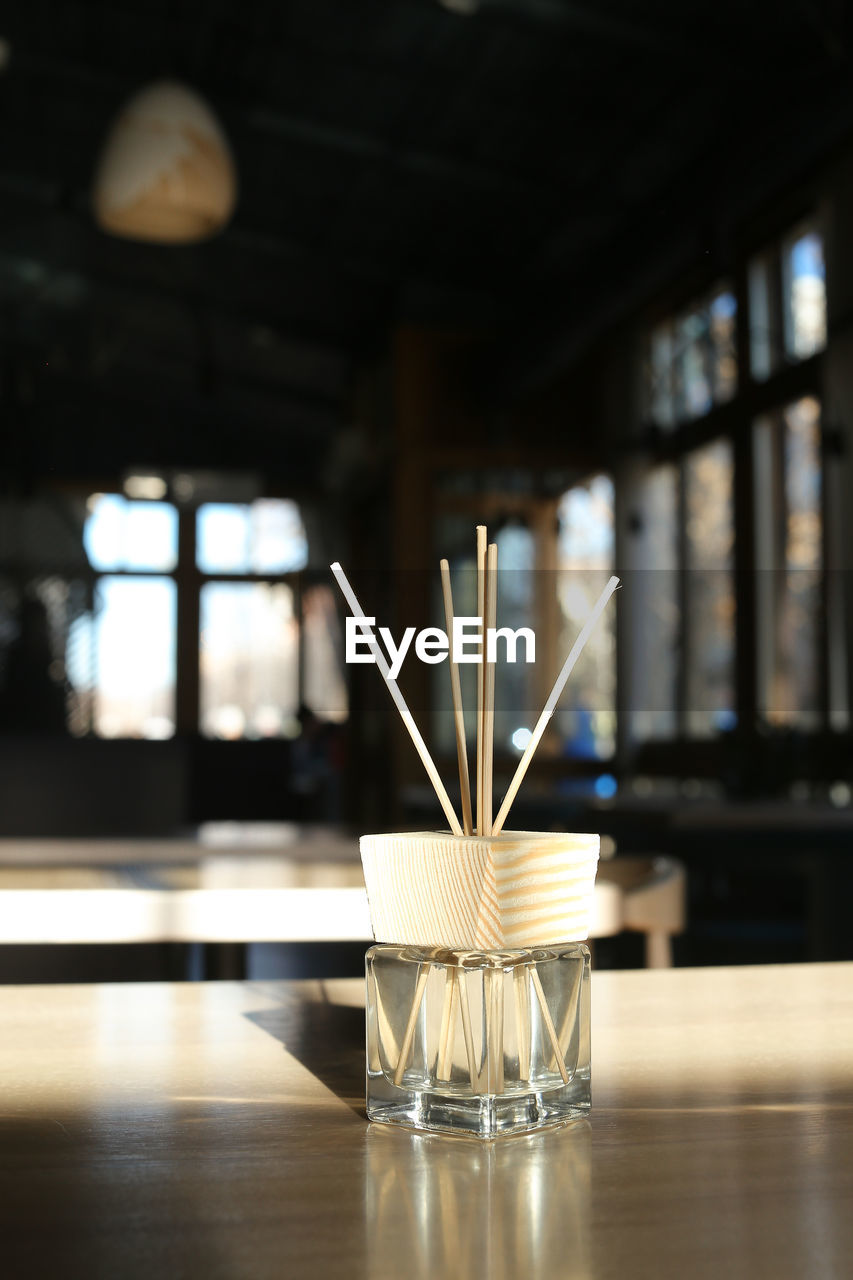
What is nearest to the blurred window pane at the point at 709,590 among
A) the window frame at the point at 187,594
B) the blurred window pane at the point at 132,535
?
the window frame at the point at 187,594

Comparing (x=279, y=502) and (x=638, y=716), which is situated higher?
(x=279, y=502)

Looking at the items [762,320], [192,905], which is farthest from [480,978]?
[762,320]

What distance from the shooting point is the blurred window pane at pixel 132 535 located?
1050 cm

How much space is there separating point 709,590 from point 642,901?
5310 millimetres

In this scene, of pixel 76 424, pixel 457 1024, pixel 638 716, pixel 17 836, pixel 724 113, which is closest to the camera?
pixel 457 1024

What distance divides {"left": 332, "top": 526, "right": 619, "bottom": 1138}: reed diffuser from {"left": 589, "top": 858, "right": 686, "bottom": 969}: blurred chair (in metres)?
0.71

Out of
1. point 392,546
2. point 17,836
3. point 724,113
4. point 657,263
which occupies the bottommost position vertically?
point 17,836

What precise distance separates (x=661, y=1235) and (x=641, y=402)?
7388mm

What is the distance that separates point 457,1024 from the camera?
0.46 meters

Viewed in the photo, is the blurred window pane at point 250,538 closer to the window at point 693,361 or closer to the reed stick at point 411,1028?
the window at point 693,361

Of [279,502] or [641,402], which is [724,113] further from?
[279,502]

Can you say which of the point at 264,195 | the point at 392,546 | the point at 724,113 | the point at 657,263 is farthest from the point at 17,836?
the point at 392,546

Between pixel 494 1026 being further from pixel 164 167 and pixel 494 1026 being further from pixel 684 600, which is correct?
pixel 684 600

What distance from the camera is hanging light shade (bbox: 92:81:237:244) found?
287 cm
